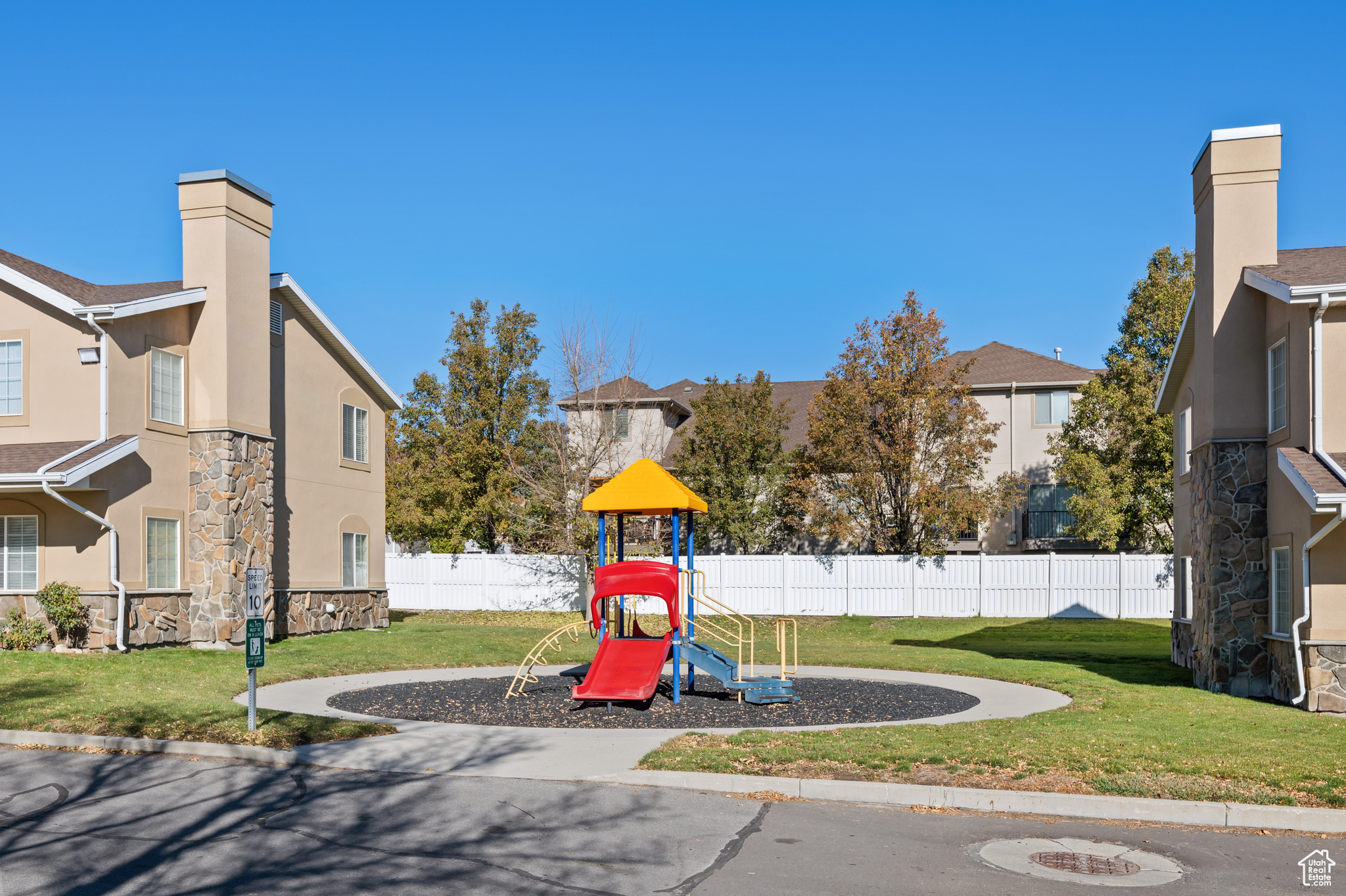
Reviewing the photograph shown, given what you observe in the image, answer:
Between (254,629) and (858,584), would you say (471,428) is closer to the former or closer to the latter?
(858,584)

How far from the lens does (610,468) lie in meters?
34.4

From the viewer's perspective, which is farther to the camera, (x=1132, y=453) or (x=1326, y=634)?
(x=1132, y=453)

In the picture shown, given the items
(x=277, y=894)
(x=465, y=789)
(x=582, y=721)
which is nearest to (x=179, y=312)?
(x=582, y=721)

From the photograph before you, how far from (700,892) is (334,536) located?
21587mm

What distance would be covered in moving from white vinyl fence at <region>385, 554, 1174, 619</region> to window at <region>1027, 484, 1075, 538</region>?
20.9 feet

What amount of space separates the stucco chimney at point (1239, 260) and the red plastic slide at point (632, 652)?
8406 mm

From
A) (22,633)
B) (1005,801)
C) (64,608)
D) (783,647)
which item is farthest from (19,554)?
(1005,801)

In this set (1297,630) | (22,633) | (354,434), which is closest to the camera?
(1297,630)

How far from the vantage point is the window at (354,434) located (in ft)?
90.4

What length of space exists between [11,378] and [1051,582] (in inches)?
1010

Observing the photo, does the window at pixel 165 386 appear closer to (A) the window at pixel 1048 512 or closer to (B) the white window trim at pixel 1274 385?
(B) the white window trim at pixel 1274 385

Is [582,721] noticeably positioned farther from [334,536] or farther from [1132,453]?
[1132,453]

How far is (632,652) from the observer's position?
15.6 meters

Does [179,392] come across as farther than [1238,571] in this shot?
Yes
